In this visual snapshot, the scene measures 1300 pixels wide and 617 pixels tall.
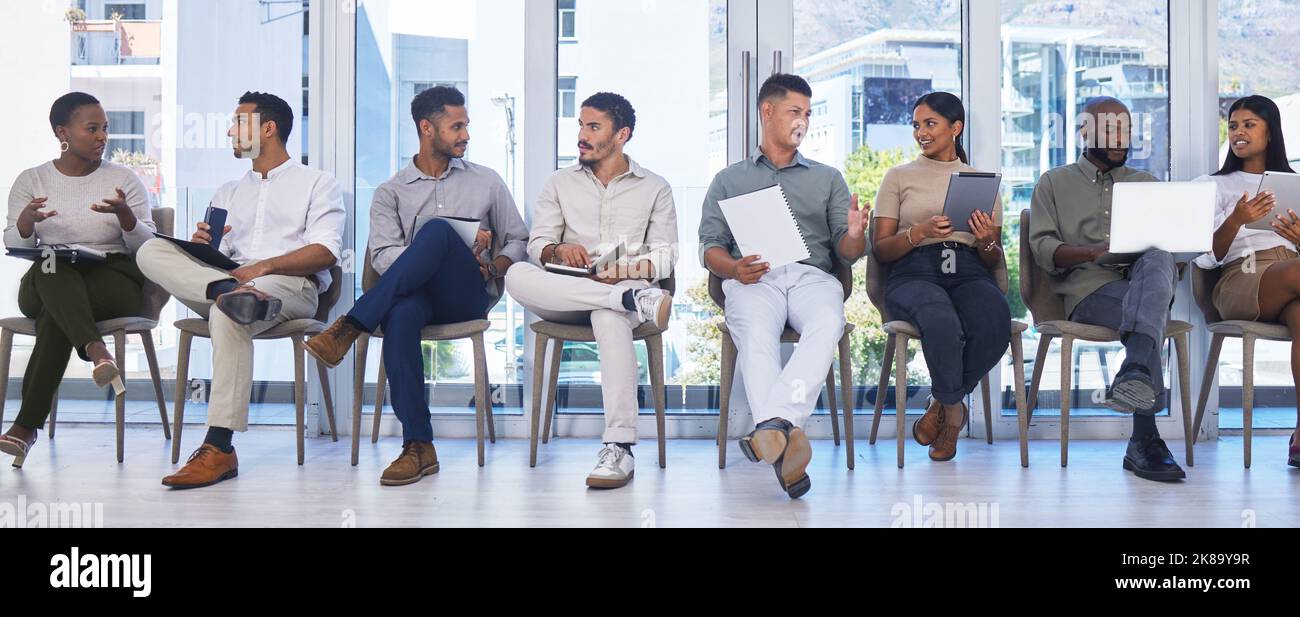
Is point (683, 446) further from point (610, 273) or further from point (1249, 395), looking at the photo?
point (1249, 395)

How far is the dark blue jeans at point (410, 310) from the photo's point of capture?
9.61 ft

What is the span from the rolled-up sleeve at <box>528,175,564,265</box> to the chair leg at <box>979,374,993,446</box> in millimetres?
1635

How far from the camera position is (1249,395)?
319cm

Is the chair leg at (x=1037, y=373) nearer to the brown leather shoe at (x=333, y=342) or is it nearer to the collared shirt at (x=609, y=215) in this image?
the collared shirt at (x=609, y=215)

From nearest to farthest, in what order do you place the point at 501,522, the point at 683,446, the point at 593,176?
the point at 501,522 < the point at 593,176 < the point at 683,446

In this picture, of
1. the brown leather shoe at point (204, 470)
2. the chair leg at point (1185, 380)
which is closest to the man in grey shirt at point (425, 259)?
the brown leather shoe at point (204, 470)

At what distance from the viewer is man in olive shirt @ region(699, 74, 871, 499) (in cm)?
263

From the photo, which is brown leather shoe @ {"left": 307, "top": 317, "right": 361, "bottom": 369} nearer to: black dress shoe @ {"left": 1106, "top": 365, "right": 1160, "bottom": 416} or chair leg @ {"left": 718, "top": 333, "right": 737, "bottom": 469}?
chair leg @ {"left": 718, "top": 333, "right": 737, "bottom": 469}

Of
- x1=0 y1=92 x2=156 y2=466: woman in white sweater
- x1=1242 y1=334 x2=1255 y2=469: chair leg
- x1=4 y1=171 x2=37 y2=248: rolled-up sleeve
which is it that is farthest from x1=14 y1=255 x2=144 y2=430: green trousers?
x1=1242 y1=334 x2=1255 y2=469: chair leg

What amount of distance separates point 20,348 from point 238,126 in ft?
5.42

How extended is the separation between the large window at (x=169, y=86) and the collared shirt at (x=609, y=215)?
129cm

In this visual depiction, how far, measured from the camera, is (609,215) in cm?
335
